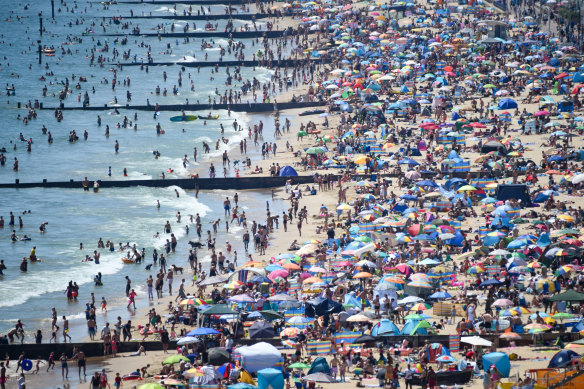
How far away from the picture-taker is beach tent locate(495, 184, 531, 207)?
36531mm

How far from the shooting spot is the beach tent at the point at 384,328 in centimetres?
2455

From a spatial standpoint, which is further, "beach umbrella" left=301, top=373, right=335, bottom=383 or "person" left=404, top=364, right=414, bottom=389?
"beach umbrella" left=301, top=373, right=335, bottom=383

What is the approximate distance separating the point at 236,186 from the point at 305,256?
15162 millimetres

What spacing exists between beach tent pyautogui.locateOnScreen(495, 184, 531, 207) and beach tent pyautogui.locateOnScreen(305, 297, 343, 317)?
1237cm

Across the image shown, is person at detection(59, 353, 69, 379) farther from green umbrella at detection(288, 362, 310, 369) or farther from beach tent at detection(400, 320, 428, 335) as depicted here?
beach tent at detection(400, 320, 428, 335)

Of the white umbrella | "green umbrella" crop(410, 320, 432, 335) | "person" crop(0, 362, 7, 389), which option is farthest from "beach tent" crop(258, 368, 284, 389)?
"person" crop(0, 362, 7, 389)

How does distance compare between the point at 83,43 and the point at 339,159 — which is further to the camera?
the point at 83,43

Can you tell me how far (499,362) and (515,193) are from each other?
16361 mm

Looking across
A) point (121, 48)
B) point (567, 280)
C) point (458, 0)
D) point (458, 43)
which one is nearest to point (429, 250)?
point (567, 280)

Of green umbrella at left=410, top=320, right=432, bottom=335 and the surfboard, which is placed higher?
the surfboard

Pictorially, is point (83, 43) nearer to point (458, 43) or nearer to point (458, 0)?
point (458, 0)

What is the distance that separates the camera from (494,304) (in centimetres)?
2614

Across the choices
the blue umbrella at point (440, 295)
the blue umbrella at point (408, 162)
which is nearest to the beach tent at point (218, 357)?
the blue umbrella at point (440, 295)

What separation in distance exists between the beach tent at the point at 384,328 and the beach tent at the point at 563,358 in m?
4.91
